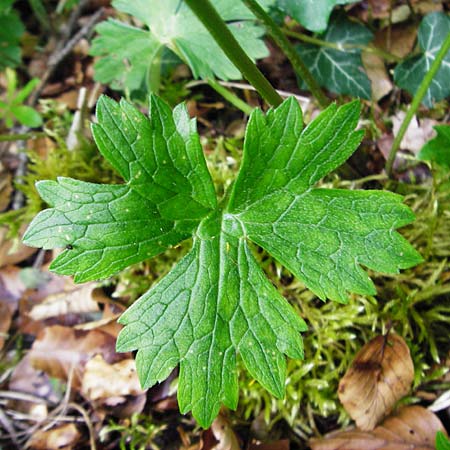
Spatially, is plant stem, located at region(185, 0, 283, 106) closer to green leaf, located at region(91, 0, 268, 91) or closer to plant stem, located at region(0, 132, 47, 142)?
green leaf, located at region(91, 0, 268, 91)

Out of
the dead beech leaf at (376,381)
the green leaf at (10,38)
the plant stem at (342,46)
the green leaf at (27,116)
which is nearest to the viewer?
the dead beech leaf at (376,381)

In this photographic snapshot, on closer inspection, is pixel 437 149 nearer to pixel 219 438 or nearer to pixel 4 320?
pixel 219 438

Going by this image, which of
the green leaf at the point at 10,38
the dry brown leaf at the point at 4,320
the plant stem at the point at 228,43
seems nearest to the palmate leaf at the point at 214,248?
the plant stem at the point at 228,43

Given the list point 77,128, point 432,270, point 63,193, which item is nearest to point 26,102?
point 77,128

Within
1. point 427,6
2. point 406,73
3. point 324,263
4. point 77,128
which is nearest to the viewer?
point 324,263

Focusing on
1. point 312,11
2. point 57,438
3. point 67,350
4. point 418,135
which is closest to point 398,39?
point 418,135

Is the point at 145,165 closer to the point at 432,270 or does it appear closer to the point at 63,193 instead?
the point at 63,193

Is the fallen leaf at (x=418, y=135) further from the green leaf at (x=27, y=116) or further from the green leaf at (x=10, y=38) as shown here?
the green leaf at (x=10, y=38)
